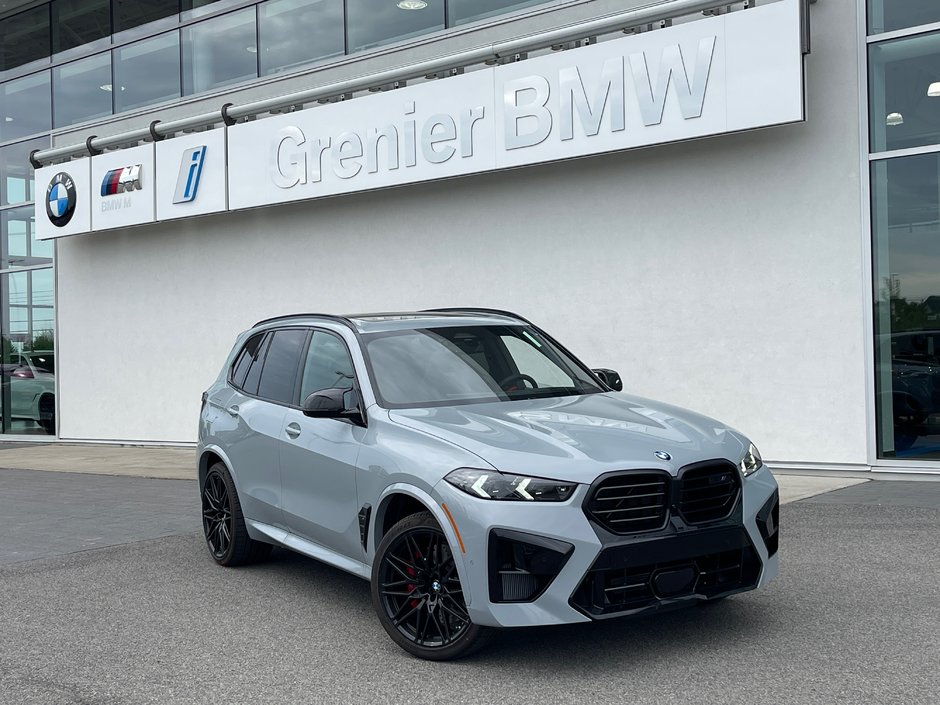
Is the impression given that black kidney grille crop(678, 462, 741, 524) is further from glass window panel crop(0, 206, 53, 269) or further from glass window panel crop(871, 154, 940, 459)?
glass window panel crop(0, 206, 53, 269)


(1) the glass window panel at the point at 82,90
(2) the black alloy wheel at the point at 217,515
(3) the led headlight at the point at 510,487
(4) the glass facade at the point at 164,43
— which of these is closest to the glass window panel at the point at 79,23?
(4) the glass facade at the point at 164,43

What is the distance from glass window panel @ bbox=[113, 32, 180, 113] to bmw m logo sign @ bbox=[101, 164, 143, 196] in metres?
1.58

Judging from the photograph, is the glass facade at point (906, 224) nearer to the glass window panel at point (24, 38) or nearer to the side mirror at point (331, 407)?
the side mirror at point (331, 407)

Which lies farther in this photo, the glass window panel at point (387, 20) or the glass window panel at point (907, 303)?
the glass window panel at point (387, 20)

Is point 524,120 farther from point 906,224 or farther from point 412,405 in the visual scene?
point 412,405

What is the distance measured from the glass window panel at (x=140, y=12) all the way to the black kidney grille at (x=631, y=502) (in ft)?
54.6

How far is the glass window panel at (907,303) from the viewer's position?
10898 mm

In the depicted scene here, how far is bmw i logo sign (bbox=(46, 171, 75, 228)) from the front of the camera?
19.1 m

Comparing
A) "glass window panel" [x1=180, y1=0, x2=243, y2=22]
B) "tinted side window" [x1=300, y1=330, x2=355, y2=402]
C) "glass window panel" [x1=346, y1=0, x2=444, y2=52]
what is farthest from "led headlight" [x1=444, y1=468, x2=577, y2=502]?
"glass window panel" [x1=180, y1=0, x2=243, y2=22]

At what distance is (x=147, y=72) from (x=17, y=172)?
403 cm

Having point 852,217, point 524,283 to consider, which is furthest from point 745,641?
point 524,283

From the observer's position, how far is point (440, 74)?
14.4 meters

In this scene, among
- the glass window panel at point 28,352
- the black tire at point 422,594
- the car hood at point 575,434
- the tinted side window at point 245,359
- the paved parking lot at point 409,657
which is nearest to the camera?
the paved parking lot at point 409,657

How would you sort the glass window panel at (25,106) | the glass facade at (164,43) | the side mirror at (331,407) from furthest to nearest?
the glass window panel at (25,106), the glass facade at (164,43), the side mirror at (331,407)
